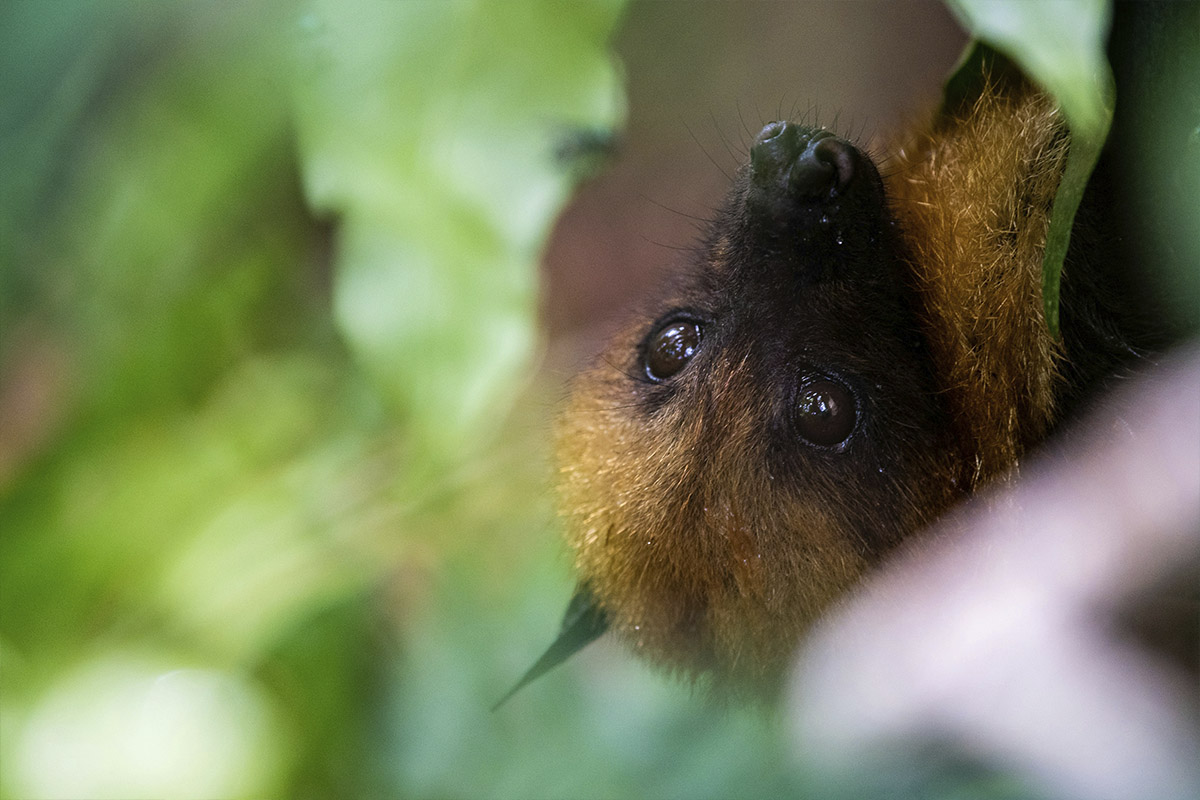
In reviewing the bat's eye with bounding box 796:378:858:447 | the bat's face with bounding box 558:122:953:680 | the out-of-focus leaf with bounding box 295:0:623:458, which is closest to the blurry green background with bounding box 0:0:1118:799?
the out-of-focus leaf with bounding box 295:0:623:458

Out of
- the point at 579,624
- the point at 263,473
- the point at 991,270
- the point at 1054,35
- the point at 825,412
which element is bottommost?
the point at 263,473

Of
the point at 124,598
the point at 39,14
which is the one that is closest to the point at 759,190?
the point at 39,14

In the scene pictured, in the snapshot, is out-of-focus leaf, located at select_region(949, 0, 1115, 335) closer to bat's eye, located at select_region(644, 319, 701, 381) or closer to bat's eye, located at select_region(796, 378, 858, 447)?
bat's eye, located at select_region(796, 378, 858, 447)

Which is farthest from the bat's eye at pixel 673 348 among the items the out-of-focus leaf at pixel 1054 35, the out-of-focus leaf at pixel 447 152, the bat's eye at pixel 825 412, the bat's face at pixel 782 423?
the out-of-focus leaf at pixel 1054 35

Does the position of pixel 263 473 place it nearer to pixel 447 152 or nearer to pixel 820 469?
pixel 820 469

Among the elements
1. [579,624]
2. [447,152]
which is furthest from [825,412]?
[447,152]

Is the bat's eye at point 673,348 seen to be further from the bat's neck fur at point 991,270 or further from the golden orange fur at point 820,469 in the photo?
the bat's neck fur at point 991,270

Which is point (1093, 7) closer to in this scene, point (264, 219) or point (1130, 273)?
point (1130, 273)

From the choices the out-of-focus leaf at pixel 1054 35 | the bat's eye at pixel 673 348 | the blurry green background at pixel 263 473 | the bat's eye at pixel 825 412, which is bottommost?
the blurry green background at pixel 263 473
